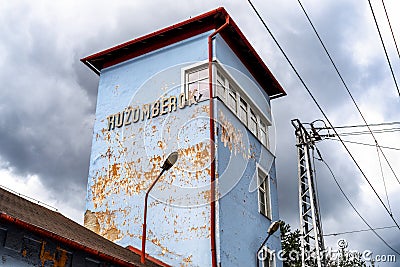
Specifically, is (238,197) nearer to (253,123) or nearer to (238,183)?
(238,183)

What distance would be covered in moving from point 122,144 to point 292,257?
18.8m

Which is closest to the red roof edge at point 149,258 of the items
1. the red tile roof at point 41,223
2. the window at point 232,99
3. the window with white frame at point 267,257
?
the red tile roof at point 41,223

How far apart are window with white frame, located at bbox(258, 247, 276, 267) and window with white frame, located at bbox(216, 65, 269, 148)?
417cm

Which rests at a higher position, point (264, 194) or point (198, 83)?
point (198, 83)

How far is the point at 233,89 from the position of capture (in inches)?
633

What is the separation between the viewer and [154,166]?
14477mm

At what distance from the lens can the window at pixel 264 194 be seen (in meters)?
16.4

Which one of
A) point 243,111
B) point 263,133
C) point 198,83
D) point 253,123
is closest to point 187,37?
point 198,83

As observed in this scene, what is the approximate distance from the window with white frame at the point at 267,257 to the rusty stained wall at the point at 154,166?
10.8 ft

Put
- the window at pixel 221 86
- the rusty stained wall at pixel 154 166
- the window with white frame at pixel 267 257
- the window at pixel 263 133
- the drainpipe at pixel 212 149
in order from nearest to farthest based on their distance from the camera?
the drainpipe at pixel 212 149 < the rusty stained wall at pixel 154 166 < the window at pixel 221 86 < the window with white frame at pixel 267 257 < the window at pixel 263 133

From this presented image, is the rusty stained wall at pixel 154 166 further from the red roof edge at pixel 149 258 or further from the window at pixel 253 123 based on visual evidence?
the window at pixel 253 123

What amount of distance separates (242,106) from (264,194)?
3.30 metres

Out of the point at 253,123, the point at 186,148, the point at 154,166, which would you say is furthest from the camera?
the point at 253,123

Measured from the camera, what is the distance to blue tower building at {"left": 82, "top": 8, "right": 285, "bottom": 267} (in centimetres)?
1316
